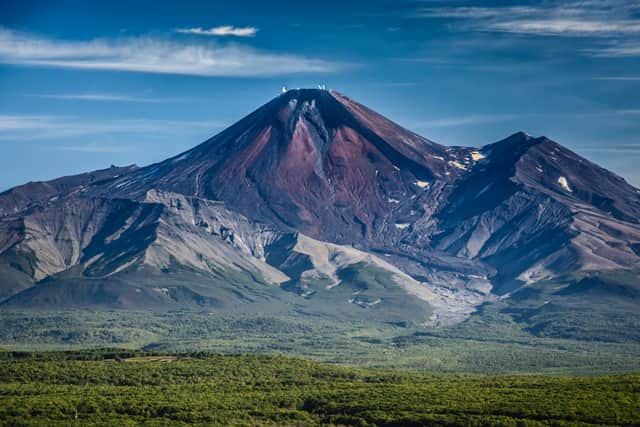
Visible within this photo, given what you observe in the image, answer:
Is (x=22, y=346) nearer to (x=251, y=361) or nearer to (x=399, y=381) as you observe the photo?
(x=251, y=361)

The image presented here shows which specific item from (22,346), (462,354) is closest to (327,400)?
(462,354)

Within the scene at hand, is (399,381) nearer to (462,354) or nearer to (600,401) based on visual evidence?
(600,401)

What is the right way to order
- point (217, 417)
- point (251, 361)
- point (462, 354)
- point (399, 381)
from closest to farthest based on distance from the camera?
1. point (217, 417)
2. point (399, 381)
3. point (251, 361)
4. point (462, 354)

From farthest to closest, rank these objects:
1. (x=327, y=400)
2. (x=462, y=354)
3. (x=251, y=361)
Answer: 1. (x=462, y=354)
2. (x=251, y=361)
3. (x=327, y=400)

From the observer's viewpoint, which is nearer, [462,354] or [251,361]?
[251,361]

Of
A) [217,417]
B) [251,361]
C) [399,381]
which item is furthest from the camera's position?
[251,361]

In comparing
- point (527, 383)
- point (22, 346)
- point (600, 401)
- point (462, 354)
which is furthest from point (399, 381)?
point (22, 346)
